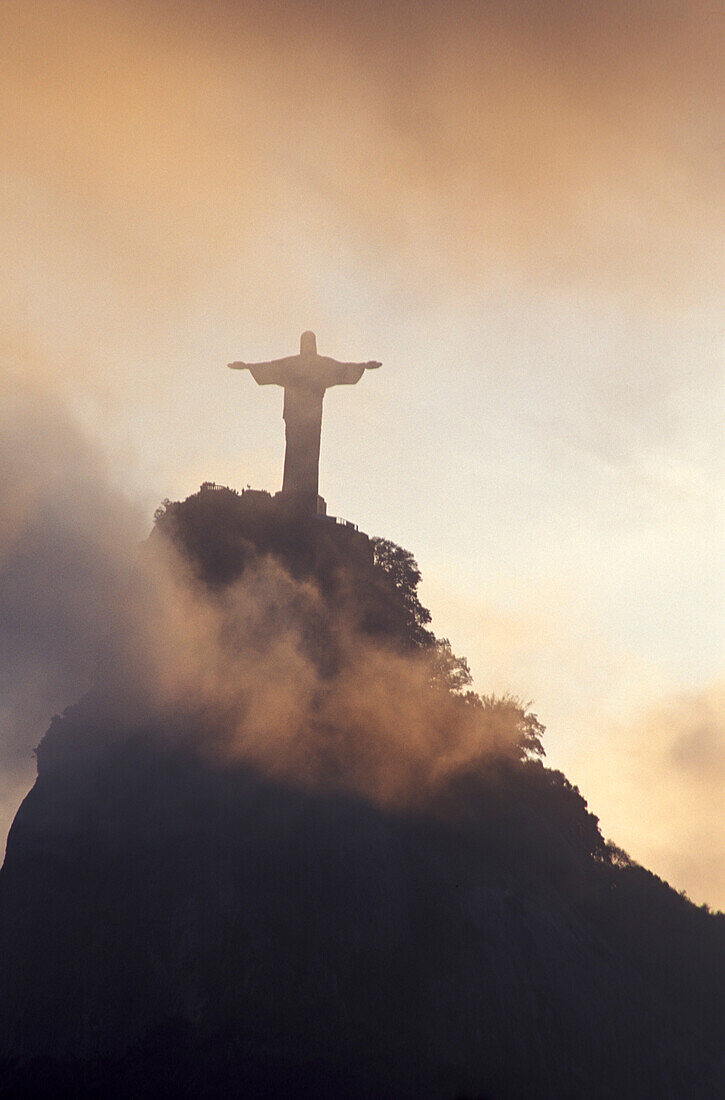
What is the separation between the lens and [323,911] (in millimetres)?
57312

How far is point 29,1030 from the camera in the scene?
53.8m

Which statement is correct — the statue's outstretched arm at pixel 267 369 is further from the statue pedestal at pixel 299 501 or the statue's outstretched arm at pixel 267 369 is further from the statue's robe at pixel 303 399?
the statue pedestal at pixel 299 501

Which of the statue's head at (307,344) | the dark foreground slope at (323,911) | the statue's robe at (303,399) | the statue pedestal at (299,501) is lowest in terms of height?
the dark foreground slope at (323,911)

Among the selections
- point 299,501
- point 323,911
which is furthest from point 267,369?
point 323,911

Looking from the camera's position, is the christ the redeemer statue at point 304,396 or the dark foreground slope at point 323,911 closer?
the dark foreground slope at point 323,911

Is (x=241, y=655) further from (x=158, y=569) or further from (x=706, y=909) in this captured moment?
(x=706, y=909)

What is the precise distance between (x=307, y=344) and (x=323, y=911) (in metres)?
39.9

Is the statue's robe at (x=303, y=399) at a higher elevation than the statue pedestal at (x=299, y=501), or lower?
higher

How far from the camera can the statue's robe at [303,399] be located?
7056 cm

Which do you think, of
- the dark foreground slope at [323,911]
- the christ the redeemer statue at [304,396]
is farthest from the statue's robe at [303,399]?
the dark foreground slope at [323,911]

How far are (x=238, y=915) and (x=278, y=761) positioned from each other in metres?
10.5

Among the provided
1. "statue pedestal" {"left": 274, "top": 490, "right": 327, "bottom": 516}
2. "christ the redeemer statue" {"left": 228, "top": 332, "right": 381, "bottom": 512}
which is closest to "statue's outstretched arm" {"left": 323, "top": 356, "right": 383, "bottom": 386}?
"christ the redeemer statue" {"left": 228, "top": 332, "right": 381, "bottom": 512}

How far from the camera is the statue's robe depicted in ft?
232

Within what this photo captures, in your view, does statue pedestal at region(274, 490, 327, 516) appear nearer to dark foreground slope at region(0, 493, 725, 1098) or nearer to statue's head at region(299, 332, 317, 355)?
dark foreground slope at region(0, 493, 725, 1098)
